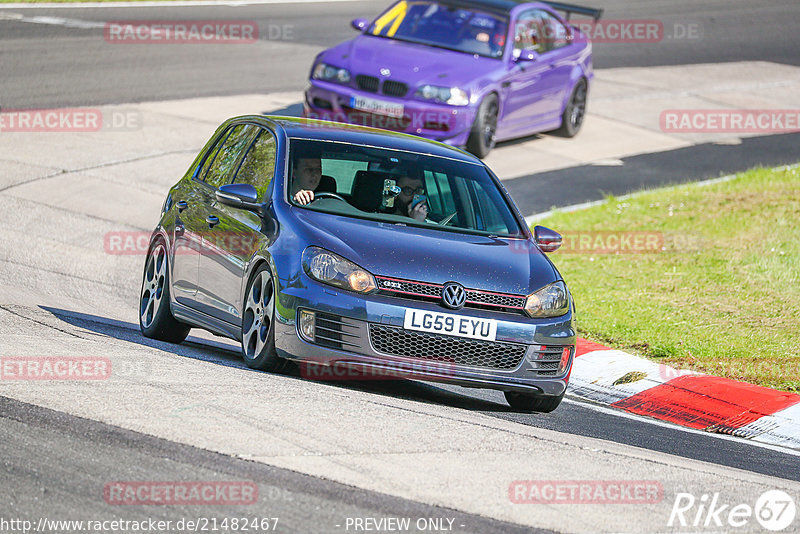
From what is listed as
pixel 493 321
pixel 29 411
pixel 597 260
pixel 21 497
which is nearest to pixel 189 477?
pixel 21 497

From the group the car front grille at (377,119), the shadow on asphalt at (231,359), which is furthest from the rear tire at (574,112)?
the shadow on asphalt at (231,359)

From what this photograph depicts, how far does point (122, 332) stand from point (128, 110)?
30.6 ft

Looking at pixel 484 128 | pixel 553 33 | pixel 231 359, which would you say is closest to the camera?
pixel 231 359

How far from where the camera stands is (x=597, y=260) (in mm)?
13867

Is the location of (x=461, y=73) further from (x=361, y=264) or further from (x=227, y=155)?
(x=361, y=264)

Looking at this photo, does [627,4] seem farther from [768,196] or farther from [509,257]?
[509,257]

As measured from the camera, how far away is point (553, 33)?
64.0 ft

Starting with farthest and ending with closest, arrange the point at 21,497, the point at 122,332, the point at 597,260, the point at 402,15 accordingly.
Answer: the point at 402,15 < the point at 597,260 < the point at 122,332 < the point at 21,497

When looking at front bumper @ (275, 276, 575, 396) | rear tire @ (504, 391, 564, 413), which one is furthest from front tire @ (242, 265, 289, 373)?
rear tire @ (504, 391, 564, 413)

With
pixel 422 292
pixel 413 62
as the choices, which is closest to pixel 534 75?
pixel 413 62

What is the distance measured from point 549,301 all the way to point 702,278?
207 inches

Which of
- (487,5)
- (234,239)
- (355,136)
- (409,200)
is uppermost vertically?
(355,136)

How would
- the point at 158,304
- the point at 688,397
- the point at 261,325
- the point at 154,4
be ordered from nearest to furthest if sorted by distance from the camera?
1. the point at 261,325
2. the point at 688,397
3. the point at 158,304
4. the point at 154,4

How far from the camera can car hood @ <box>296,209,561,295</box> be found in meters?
7.74
